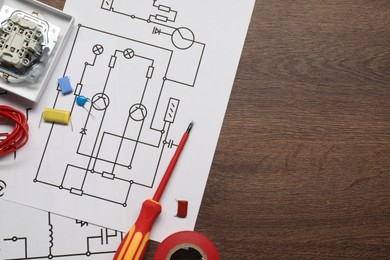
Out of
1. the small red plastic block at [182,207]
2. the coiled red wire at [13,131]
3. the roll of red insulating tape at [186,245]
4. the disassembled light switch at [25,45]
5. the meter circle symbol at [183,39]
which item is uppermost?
the meter circle symbol at [183,39]

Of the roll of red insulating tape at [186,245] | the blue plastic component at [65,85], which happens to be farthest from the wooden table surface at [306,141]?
the blue plastic component at [65,85]

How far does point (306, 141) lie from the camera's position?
946mm

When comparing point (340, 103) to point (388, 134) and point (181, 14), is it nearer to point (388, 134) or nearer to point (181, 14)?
point (388, 134)

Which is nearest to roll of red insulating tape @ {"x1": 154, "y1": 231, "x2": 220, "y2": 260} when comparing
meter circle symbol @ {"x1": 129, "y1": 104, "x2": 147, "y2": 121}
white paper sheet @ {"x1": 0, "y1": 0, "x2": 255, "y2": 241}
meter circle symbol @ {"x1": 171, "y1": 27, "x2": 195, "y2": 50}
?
white paper sheet @ {"x1": 0, "y1": 0, "x2": 255, "y2": 241}

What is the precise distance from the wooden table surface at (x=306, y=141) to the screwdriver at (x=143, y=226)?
0.03 metres

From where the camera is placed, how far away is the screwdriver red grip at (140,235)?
2.94 feet

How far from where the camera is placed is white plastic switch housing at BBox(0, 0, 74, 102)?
2.99ft

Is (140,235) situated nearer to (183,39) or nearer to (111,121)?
(111,121)

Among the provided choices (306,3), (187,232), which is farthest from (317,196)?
(306,3)

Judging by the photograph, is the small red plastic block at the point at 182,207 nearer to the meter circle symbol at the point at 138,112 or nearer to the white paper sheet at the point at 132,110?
the white paper sheet at the point at 132,110

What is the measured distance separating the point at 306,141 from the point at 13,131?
49 centimetres

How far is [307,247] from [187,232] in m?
0.21

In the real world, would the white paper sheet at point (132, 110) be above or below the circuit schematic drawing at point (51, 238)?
above

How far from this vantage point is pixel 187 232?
0.92 m
